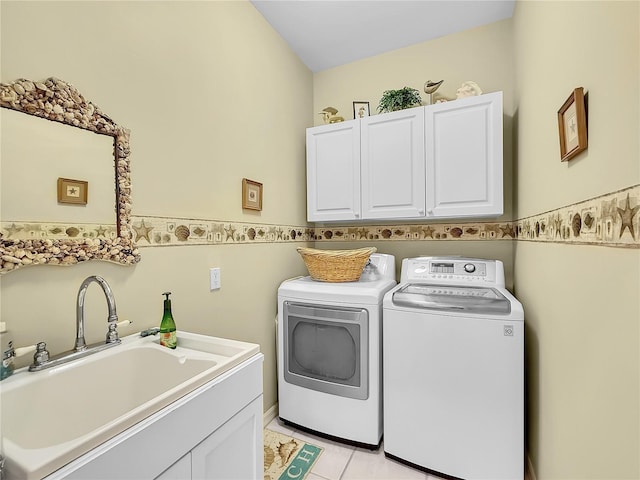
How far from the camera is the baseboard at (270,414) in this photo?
1.99 meters

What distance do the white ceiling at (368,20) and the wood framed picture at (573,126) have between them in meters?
1.42

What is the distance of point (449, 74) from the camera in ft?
A: 7.26

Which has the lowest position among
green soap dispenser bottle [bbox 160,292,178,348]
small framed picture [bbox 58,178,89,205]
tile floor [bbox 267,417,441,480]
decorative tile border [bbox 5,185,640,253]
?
tile floor [bbox 267,417,441,480]

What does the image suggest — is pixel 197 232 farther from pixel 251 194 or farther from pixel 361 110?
pixel 361 110

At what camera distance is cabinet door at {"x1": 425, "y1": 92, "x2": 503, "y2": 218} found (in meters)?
1.78

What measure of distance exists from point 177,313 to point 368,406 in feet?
3.86

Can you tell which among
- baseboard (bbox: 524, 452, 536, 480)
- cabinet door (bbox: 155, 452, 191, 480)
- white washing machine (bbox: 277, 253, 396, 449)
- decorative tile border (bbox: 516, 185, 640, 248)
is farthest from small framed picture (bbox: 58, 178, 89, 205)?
baseboard (bbox: 524, 452, 536, 480)

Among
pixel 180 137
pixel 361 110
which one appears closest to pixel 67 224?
pixel 180 137

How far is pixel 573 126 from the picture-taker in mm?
925

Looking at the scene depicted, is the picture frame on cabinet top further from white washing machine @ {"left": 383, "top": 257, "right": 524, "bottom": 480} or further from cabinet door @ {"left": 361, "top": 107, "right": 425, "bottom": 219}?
white washing machine @ {"left": 383, "top": 257, "right": 524, "bottom": 480}

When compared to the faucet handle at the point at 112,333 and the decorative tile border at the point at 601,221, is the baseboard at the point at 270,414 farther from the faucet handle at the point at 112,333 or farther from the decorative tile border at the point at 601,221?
the decorative tile border at the point at 601,221

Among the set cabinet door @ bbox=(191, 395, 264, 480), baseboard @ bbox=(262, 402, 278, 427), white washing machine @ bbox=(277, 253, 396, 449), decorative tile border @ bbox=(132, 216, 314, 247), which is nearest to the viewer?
cabinet door @ bbox=(191, 395, 264, 480)

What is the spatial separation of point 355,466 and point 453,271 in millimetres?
1314

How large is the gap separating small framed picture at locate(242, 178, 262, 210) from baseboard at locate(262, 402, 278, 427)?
4.65 feet
